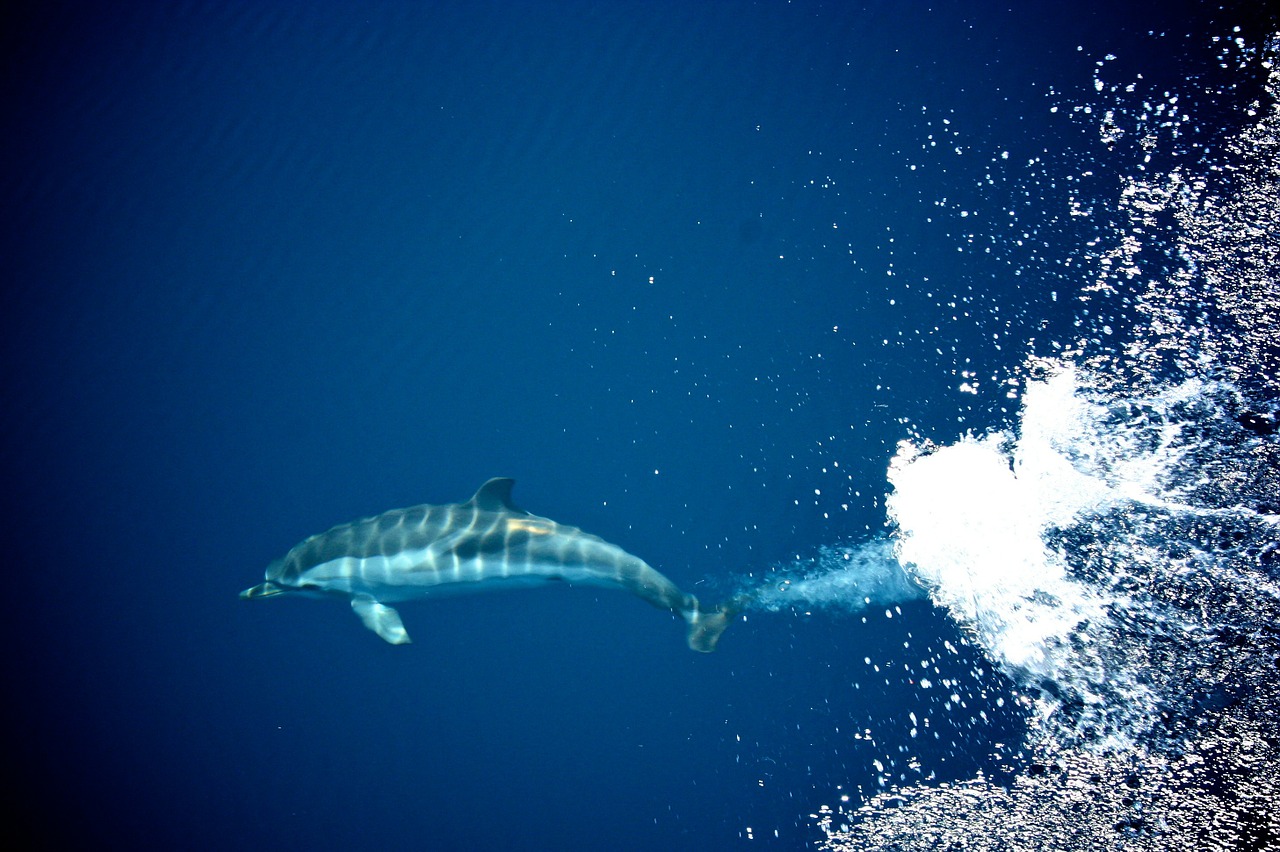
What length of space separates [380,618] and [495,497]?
2.28m

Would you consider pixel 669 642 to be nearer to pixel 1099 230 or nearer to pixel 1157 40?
pixel 1099 230

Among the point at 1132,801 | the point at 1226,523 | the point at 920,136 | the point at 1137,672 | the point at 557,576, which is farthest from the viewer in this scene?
the point at 920,136

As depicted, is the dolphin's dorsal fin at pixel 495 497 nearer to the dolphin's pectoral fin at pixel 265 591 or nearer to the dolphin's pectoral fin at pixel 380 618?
the dolphin's pectoral fin at pixel 380 618

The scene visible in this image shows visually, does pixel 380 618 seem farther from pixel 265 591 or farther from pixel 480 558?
pixel 480 558

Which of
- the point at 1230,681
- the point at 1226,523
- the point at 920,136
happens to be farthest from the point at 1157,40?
the point at 1230,681

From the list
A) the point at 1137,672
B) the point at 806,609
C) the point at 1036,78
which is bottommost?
the point at 1137,672

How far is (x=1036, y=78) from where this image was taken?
399 inches

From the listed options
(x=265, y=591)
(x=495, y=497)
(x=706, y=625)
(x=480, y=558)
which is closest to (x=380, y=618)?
(x=265, y=591)

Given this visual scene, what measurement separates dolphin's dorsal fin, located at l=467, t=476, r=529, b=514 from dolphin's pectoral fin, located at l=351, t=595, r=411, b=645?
1927 mm

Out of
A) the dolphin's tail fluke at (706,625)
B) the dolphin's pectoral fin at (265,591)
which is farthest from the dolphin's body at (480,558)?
the dolphin's pectoral fin at (265,591)

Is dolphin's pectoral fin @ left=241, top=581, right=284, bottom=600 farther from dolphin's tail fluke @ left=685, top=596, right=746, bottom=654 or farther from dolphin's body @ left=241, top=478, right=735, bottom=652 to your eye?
dolphin's tail fluke @ left=685, top=596, right=746, bottom=654

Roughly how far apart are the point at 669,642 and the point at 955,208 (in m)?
7.21

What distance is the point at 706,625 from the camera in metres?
7.68

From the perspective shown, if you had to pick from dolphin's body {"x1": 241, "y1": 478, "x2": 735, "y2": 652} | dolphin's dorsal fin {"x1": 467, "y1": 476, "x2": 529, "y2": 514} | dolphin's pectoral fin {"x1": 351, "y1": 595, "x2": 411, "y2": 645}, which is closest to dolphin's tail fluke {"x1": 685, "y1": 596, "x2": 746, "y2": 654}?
dolphin's body {"x1": 241, "y1": 478, "x2": 735, "y2": 652}
